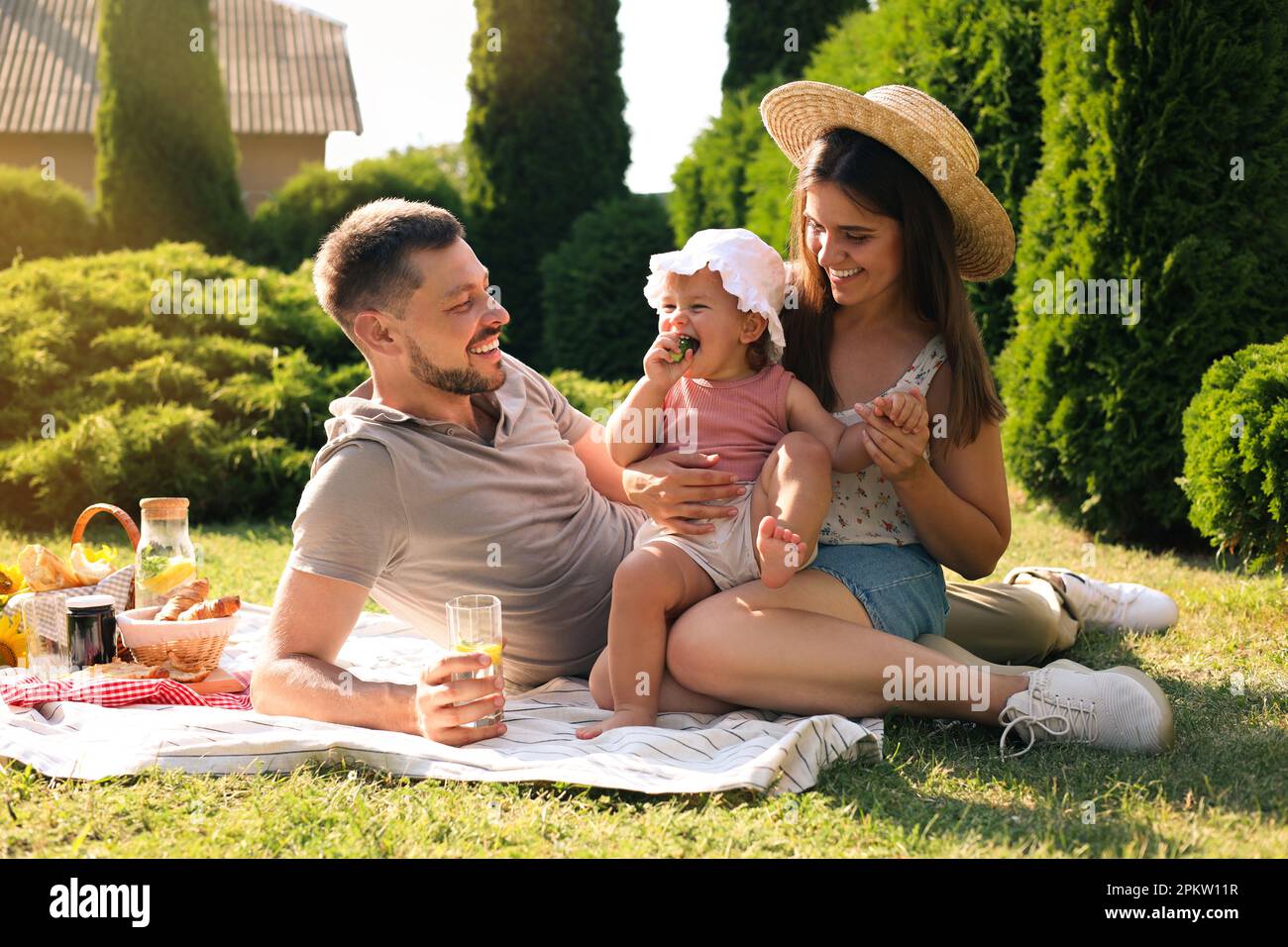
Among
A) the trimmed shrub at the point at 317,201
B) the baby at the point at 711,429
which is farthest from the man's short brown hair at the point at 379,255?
the trimmed shrub at the point at 317,201

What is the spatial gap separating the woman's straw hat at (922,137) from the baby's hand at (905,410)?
66 cm

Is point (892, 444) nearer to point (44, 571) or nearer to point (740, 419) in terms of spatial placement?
point (740, 419)

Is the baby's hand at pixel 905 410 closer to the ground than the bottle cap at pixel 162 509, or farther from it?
farther from it

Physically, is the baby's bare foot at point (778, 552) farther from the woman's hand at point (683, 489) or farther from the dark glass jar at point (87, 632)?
the dark glass jar at point (87, 632)

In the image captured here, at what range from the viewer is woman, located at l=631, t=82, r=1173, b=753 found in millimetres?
3217

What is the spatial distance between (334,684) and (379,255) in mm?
1238

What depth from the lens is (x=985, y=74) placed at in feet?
23.8

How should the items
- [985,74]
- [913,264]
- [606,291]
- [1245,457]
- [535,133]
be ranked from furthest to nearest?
[535,133], [606,291], [985,74], [1245,457], [913,264]

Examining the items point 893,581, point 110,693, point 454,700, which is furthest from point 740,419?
point 110,693

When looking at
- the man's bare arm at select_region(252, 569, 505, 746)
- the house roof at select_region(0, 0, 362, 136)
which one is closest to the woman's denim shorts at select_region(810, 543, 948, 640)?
the man's bare arm at select_region(252, 569, 505, 746)

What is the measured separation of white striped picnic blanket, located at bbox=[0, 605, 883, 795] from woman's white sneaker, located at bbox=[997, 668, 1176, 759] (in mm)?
387

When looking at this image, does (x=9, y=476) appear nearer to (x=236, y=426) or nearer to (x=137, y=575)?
(x=236, y=426)

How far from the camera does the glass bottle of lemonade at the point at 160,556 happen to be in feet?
13.1
